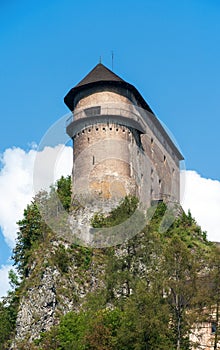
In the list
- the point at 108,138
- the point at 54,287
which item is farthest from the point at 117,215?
the point at 108,138

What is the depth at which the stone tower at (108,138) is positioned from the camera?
53312 mm

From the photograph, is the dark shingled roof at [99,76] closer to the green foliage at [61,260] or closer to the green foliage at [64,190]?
the green foliage at [64,190]

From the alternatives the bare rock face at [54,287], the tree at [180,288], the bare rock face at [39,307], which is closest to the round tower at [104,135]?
the bare rock face at [54,287]

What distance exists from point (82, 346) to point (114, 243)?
1152 centimetres

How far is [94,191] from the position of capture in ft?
173

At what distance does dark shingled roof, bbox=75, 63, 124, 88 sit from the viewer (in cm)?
5581

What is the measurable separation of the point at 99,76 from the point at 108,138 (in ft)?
18.7

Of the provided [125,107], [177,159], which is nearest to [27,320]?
[125,107]

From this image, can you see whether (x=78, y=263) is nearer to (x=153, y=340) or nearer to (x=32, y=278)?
(x=32, y=278)

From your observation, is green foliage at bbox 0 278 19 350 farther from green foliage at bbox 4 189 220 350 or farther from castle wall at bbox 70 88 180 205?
castle wall at bbox 70 88 180 205

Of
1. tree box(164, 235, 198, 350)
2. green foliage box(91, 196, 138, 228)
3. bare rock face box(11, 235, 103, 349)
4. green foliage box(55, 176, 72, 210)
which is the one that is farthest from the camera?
green foliage box(55, 176, 72, 210)

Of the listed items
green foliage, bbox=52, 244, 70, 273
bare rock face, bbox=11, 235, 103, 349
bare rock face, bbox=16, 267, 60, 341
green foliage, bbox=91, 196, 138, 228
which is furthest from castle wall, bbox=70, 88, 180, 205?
bare rock face, bbox=16, 267, 60, 341

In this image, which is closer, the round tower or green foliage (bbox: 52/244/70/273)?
green foliage (bbox: 52/244/70/273)

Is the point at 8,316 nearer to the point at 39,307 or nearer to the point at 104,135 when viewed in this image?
the point at 39,307
